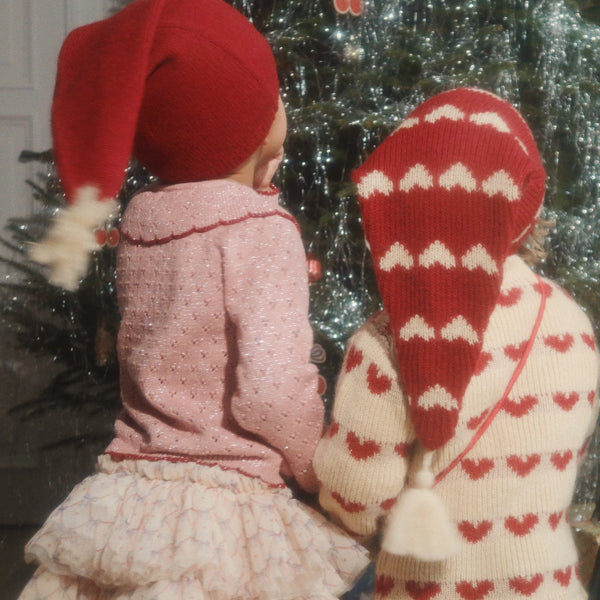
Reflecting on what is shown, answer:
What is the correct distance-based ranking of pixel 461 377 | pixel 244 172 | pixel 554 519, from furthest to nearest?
pixel 244 172, pixel 554 519, pixel 461 377

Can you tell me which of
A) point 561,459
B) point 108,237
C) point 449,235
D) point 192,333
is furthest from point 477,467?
point 108,237

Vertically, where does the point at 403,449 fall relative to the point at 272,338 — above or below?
below

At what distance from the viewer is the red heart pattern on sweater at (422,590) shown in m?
1.33

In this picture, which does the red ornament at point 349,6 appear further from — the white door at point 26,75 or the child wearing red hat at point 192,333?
the white door at point 26,75

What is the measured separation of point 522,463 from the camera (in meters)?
1.30

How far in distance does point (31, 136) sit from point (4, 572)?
155 cm

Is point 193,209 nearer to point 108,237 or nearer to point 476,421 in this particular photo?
point 476,421

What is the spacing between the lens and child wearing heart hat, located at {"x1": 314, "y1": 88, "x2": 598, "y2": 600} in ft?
4.09

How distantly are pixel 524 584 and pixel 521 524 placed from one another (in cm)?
9

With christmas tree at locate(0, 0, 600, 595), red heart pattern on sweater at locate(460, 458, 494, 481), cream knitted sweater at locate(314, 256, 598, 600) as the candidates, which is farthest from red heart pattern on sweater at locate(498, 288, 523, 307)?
christmas tree at locate(0, 0, 600, 595)

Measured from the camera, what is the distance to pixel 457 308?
125 cm

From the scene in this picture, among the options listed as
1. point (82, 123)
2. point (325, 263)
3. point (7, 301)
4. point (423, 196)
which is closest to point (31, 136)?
point (7, 301)

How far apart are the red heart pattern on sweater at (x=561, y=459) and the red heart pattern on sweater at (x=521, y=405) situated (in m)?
0.09

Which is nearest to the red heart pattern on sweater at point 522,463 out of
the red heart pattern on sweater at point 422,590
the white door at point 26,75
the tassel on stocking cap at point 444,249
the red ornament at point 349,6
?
the tassel on stocking cap at point 444,249
